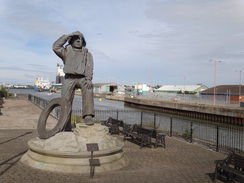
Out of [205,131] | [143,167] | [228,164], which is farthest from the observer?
[205,131]

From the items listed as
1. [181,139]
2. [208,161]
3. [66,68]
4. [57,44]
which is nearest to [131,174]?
[208,161]

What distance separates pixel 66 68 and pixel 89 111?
1634 millimetres

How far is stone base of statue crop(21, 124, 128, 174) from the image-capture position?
7.17 meters

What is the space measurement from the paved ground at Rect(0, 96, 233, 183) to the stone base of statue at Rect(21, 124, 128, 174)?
25 centimetres

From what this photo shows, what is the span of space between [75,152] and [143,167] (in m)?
2.13

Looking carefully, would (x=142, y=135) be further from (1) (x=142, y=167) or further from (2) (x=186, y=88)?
(2) (x=186, y=88)

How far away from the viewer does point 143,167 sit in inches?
311

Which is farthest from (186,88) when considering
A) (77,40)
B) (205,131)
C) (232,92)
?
(77,40)

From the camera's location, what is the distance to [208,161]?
9.05 metres

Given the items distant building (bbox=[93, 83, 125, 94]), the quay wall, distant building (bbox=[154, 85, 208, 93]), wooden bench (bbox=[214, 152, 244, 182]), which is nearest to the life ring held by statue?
wooden bench (bbox=[214, 152, 244, 182])

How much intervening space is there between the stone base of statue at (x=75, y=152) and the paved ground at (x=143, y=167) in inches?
9.9

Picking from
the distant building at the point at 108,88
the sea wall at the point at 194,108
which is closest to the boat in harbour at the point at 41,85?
the distant building at the point at 108,88

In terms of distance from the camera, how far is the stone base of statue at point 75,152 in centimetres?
717

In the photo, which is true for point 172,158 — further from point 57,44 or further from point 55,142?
point 57,44
